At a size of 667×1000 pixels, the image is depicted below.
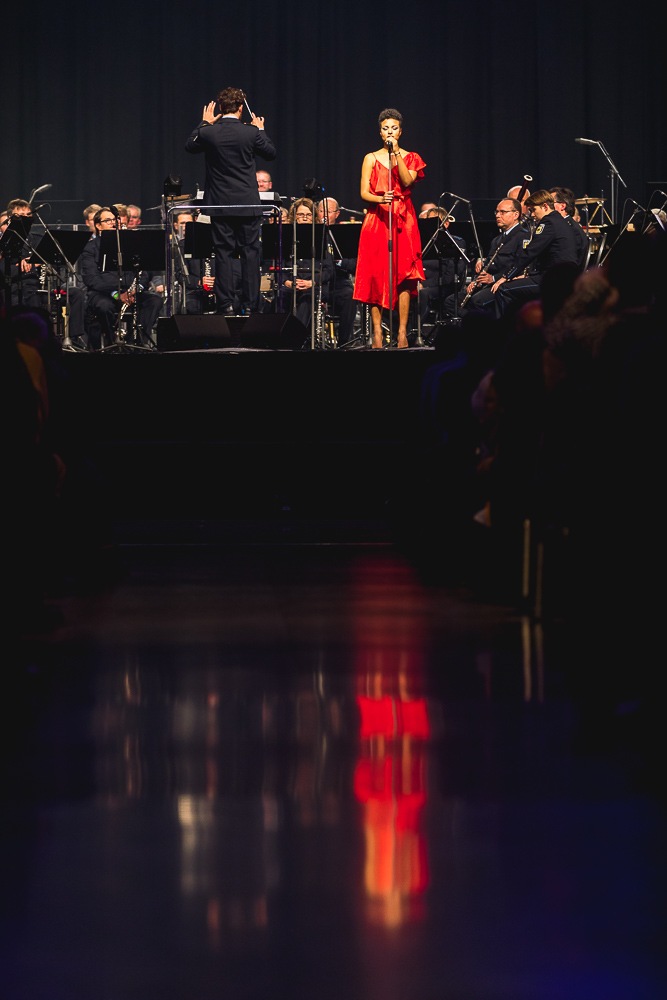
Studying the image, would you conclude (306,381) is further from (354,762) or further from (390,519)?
(354,762)

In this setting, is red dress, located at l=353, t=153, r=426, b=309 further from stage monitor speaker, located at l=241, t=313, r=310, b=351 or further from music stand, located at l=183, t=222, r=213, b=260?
music stand, located at l=183, t=222, r=213, b=260

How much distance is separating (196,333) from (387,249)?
4.50 ft

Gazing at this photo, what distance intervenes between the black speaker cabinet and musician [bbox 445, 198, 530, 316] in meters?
1.74

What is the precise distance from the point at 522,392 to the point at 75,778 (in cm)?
230

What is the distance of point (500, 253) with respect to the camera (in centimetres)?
1108

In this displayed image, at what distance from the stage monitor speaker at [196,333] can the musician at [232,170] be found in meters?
0.43

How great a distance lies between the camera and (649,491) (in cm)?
333

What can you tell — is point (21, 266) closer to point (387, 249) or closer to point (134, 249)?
point (134, 249)

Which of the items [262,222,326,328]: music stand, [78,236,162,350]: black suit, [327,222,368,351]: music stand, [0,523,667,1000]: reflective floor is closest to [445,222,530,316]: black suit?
[327,222,368,351]: music stand

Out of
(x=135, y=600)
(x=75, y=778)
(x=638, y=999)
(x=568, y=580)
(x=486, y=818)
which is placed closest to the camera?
(x=638, y=999)

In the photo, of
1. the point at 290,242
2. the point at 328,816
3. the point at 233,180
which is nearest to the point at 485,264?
the point at 290,242

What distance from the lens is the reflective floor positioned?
214cm

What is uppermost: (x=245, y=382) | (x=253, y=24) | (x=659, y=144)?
(x=253, y=24)

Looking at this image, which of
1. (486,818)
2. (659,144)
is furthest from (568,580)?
(659,144)
